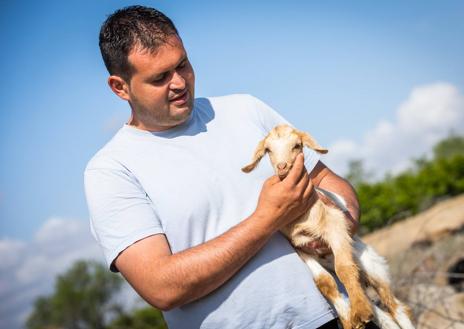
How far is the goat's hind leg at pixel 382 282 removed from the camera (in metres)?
3.17

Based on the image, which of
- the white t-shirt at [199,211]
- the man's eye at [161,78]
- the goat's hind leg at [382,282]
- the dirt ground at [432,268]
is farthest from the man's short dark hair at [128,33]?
the dirt ground at [432,268]

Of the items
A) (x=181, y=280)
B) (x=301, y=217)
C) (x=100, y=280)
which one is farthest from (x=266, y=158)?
(x=100, y=280)

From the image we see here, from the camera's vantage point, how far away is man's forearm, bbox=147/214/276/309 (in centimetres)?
249

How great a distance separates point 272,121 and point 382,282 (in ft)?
4.18

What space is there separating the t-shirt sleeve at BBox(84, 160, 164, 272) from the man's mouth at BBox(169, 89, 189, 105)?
506mm

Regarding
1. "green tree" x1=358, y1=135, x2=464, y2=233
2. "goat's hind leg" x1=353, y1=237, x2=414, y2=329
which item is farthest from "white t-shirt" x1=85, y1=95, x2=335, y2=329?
"green tree" x1=358, y1=135, x2=464, y2=233

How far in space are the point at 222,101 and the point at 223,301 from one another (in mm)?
1328

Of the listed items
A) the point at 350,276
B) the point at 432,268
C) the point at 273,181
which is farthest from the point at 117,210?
the point at 432,268

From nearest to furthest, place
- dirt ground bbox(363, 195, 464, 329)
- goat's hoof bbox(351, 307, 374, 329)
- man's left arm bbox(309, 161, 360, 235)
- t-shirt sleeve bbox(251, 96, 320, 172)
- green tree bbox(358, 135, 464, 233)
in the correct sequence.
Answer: goat's hoof bbox(351, 307, 374, 329) < t-shirt sleeve bbox(251, 96, 320, 172) < man's left arm bbox(309, 161, 360, 235) < dirt ground bbox(363, 195, 464, 329) < green tree bbox(358, 135, 464, 233)

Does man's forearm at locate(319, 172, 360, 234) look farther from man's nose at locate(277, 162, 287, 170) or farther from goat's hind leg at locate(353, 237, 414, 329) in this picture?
man's nose at locate(277, 162, 287, 170)

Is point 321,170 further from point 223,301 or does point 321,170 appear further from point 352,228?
point 223,301

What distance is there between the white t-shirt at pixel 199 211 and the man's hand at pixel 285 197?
0.21 meters

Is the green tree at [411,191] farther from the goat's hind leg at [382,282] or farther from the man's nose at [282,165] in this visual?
the man's nose at [282,165]

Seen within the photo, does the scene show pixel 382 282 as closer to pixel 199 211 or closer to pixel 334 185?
pixel 334 185
